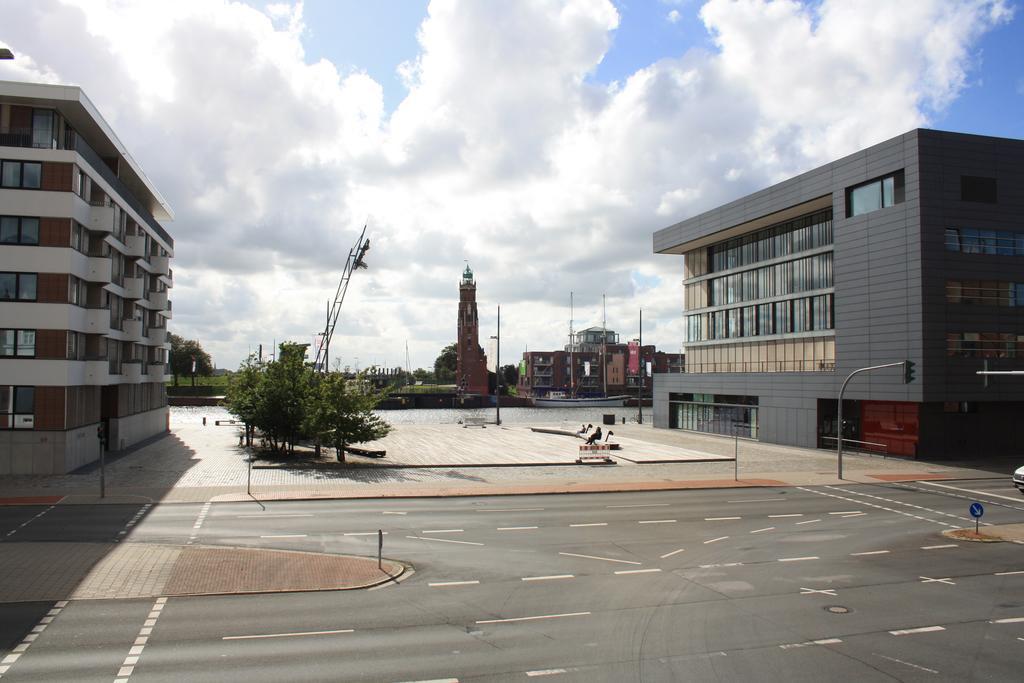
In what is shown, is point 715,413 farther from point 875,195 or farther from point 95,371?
→ point 95,371

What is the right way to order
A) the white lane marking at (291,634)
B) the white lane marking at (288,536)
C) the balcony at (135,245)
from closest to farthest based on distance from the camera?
the white lane marking at (291,634) < the white lane marking at (288,536) < the balcony at (135,245)

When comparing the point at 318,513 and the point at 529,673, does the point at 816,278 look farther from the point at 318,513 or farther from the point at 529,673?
the point at 529,673

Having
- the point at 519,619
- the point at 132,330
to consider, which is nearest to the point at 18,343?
the point at 132,330

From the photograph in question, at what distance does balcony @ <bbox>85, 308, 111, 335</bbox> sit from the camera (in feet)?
136

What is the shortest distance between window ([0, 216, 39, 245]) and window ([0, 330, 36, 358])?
4.67 m

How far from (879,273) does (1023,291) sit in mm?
9337

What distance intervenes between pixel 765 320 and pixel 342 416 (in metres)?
38.7

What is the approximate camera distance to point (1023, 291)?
48312 millimetres

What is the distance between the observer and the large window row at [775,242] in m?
56.5

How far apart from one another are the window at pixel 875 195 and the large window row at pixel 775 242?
4.13 metres

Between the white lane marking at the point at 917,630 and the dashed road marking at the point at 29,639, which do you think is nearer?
the dashed road marking at the point at 29,639

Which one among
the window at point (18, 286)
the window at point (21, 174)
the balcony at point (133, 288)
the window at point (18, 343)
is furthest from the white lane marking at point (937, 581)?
the balcony at point (133, 288)

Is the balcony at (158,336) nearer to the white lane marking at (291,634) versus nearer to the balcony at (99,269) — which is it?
the balcony at (99,269)

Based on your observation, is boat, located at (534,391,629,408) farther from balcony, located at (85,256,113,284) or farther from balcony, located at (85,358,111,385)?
balcony, located at (85,256,113,284)
